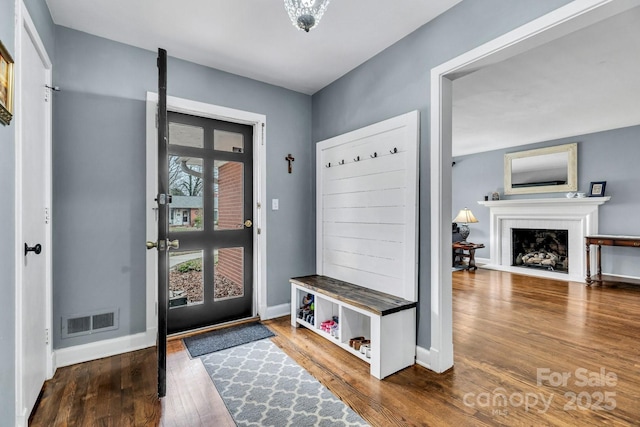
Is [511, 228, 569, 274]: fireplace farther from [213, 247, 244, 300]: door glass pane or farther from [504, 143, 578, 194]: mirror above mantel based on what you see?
[213, 247, 244, 300]: door glass pane

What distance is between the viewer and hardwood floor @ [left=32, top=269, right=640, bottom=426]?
5.63ft

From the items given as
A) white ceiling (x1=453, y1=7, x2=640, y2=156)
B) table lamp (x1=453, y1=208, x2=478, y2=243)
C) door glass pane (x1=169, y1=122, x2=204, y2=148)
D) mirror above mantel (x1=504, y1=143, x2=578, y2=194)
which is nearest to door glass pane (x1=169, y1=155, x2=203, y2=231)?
door glass pane (x1=169, y1=122, x2=204, y2=148)

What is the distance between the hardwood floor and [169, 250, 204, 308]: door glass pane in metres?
0.43

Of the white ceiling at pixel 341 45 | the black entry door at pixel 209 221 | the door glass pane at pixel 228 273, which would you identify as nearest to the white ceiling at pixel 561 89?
the white ceiling at pixel 341 45

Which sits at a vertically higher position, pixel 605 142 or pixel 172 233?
pixel 605 142

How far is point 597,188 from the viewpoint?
5.09 metres

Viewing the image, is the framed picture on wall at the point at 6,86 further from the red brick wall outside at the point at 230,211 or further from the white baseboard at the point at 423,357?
the white baseboard at the point at 423,357

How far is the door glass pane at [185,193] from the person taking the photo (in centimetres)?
283

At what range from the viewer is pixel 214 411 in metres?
1.76

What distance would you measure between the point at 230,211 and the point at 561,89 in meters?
3.74

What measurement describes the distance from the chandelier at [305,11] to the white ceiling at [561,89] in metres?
2.11

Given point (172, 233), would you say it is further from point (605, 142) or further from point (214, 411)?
point (605, 142)

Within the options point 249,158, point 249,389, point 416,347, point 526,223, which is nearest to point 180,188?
point 249,158

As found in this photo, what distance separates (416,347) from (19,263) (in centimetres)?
243
